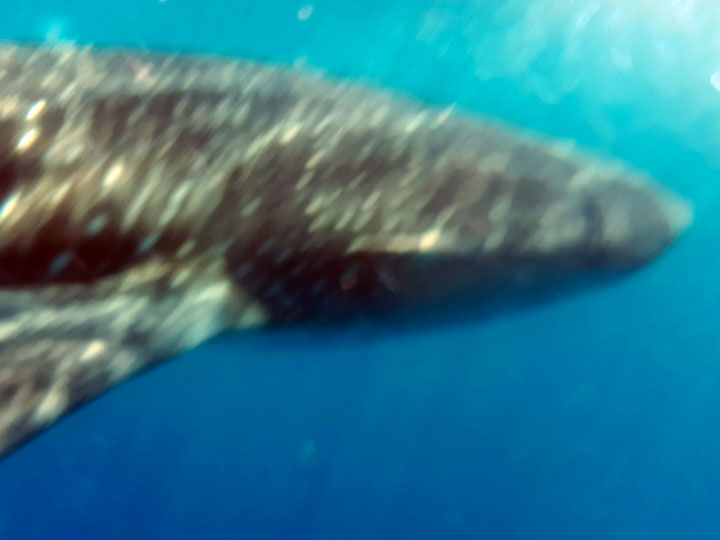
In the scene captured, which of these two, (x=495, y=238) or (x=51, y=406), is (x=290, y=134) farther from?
(x=51, y=406)

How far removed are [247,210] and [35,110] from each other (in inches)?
24.2

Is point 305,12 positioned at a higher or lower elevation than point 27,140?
higher

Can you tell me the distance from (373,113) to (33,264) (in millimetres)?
1089

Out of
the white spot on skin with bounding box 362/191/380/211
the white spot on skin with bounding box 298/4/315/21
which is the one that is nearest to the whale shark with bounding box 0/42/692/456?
the white spot on skin with bounding box 362/191/380/211

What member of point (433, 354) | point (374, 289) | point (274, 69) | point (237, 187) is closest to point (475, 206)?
point (374, 289)

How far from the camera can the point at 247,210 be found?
204 cm

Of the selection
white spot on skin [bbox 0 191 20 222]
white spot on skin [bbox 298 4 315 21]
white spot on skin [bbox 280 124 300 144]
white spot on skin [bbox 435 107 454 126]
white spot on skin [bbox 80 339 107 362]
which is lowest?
white spot on skin [bbox 80 339 107 362]

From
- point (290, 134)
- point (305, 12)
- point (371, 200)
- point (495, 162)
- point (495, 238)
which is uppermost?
point (305, 12)

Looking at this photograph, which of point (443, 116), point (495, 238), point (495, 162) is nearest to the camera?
point (495, 238)

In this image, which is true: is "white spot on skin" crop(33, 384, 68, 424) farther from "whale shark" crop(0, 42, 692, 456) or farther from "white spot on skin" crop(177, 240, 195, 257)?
"white spot on skin" crop(177, 240, 195, 257)

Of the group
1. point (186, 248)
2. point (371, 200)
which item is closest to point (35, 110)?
point (186, 248)

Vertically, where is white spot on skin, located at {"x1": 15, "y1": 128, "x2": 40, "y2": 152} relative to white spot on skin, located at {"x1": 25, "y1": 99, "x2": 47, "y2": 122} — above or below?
below

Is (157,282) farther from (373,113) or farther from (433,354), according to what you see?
(433,354)

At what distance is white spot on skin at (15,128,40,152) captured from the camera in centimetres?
194
